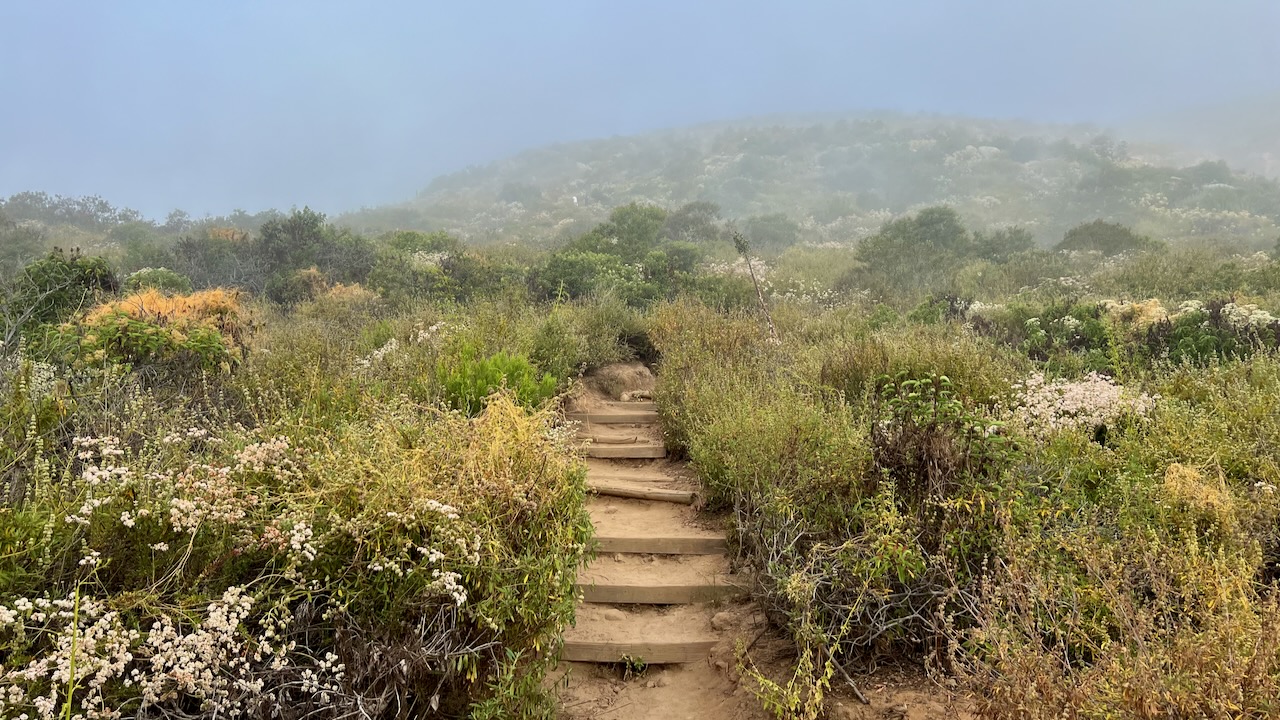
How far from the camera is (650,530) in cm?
514

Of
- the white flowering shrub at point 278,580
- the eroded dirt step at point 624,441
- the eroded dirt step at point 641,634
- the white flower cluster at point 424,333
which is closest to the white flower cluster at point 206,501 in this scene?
the white flowering shrub at point 278,580

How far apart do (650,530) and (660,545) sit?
10.7 inches

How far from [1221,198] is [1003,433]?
49640mm

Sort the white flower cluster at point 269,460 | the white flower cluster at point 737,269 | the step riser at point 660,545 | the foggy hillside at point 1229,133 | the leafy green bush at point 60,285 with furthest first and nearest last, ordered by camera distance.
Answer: the foggy hillside at point 1229,133
the white flower cluster at point 737,269
the leafy green bush at point 60,285
the step riser at point 660,545
the white flower cluster at point 269,460

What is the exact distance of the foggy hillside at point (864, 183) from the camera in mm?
40094

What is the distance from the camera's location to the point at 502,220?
154 feet

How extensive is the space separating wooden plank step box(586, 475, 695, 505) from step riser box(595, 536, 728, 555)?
759 mm

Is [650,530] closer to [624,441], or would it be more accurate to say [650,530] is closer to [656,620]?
[656,620]

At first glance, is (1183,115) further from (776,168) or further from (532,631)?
(532,631)

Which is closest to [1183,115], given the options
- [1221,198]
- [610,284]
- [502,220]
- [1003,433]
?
[1221,198]

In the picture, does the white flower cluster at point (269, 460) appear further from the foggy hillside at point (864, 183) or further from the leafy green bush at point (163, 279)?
the foggy hillside at point (864, 183)

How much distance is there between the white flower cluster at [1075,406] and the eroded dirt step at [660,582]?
7.73ft

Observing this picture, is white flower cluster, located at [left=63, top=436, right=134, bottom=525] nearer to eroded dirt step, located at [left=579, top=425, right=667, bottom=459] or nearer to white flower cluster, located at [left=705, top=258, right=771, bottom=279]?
eroded dirt step, located at [left=579, top=425, right=667, bottom=459]

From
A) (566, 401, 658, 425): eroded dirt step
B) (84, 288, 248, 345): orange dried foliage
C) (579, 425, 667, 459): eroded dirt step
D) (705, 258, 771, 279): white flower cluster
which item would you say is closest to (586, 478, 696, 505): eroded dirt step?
(579, 425, 667, 459): eroded dirt step
